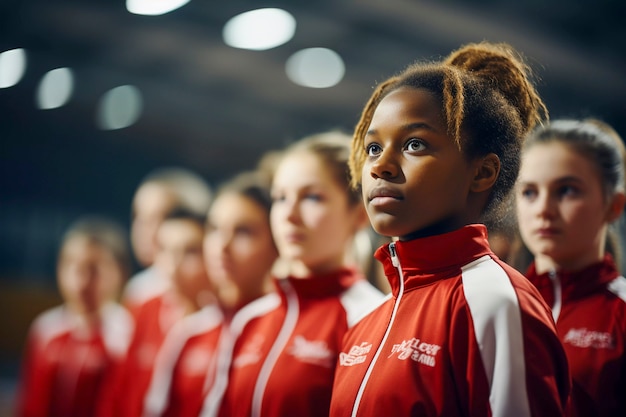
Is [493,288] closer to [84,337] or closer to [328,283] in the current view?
[328,283]

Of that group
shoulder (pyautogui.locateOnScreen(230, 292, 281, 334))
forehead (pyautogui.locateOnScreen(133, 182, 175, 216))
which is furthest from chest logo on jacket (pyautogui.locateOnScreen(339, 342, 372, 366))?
forehead (pyautogui.locateOnScreen(133, 182, 175, 216))

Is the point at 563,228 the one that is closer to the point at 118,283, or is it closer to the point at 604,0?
the point at 604,0

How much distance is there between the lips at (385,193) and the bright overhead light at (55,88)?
4.06 meters

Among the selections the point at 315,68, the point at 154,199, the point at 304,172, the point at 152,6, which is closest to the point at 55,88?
the point at 152,6

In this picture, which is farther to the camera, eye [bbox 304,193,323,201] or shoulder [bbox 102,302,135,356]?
shoulder [bbox 102,302,135,356]

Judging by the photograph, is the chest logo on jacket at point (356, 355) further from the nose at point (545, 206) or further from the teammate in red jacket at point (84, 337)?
the teammate in red jacket at point (84, 337)

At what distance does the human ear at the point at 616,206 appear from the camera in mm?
1206

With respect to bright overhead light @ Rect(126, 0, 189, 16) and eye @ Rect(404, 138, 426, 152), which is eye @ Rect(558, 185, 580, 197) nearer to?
eye @ Rect(404, 138, 426, 152)

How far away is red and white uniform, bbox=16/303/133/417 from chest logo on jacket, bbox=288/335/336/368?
1.86 meters

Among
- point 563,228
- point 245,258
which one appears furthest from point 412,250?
point 245,258

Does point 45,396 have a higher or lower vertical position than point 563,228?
lower

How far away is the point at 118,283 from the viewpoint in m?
3.38

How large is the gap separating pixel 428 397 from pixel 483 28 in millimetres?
2047

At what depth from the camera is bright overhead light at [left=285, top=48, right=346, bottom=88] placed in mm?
4293
